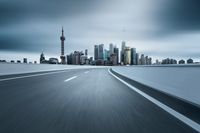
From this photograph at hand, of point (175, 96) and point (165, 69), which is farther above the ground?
point (165, 69)

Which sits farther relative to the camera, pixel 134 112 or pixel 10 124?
pixel 134 112

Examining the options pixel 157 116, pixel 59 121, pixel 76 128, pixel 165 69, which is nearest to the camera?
pixel 76 128

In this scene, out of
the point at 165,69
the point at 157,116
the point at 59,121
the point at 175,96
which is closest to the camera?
the point at 59,121

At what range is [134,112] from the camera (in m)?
6.32

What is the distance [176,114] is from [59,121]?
2740 mm

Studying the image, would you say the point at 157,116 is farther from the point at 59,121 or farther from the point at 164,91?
the point at 164,91

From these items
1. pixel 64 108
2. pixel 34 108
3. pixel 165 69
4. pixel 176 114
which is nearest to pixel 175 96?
pixel 165 69

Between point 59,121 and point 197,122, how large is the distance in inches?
110

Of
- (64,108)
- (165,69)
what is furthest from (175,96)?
(64,108)

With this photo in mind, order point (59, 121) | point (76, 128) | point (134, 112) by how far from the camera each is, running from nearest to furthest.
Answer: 1. point (76, 128)
2. point (59, 121)
3. point (134, 112)

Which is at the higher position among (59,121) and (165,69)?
(165,69)

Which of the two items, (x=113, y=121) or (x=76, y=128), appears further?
(x=113, y=121)

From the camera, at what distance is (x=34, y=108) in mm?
6527

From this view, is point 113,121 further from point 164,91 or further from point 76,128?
point 164,91
